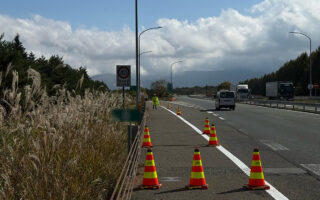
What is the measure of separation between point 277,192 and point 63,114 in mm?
3674

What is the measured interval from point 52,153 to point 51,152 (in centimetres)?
31

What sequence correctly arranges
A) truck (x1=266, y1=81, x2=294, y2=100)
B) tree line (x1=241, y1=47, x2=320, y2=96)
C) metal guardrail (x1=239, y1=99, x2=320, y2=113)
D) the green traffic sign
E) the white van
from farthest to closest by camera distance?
tree line (x1=241, y1=47, x2=320, y2=96), truck (x1=266, y1=81, x2=294, y2=100), the white van, metal guardrail (x1=239, y1=99, x2=320, y2=113), the green traffic sign

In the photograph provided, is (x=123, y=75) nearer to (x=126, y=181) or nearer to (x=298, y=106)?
(x=126, y=181)

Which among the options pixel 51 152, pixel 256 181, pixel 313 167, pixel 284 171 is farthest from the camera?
pixel 313 167

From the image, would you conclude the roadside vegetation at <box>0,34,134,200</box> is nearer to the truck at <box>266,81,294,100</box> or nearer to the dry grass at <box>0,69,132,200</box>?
the dry grass at <box>0,69,132,200</box>

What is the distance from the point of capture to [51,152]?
606 centimetres

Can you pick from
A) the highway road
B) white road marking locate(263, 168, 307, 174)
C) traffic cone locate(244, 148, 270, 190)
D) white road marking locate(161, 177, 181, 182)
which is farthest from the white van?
traffic cone locate(244, 148, 270, 190)

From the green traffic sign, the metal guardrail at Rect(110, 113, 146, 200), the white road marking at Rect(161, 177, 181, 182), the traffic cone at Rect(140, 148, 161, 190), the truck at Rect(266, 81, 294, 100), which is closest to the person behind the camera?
the metal guardrail at Rect(110, 113, 146, 200)

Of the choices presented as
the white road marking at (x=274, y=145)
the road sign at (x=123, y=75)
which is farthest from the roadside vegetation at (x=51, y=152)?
the white road marking at (x=274, y=145)

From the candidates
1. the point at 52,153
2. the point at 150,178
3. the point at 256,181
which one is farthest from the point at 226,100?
the point at 52,153

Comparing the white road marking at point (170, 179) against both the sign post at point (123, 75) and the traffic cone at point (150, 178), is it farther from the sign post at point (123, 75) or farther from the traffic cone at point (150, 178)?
the sign post at point (123, 75)

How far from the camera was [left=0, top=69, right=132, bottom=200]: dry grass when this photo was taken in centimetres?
522

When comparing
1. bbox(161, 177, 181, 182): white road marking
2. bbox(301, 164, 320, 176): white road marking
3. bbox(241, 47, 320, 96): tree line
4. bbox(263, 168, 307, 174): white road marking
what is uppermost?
bbox(241, 47, 320, 96): tree line

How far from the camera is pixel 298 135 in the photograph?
1611 centimetres
